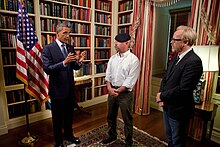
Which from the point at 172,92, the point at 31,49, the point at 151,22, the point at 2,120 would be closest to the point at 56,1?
the point at 31,49

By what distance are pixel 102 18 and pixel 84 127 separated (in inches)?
99.6

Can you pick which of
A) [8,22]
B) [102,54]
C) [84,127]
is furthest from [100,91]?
[8,22]

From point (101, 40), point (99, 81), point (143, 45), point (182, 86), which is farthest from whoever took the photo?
point (99, 81)

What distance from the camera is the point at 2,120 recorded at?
8.08 feet

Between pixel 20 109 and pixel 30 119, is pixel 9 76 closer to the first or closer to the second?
pixel 20 109

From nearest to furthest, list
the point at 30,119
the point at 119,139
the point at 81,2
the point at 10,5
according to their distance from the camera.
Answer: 1. the point at 119,139
2. the point at 10,5
3. the point at 30,119
4. the point at 81,2

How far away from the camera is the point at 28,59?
2.28 m

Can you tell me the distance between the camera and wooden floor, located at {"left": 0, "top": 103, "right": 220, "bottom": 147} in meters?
2.30

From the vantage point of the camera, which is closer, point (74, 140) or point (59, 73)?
point (59, 73)

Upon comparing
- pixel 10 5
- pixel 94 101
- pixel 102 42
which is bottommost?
pixel 94 101

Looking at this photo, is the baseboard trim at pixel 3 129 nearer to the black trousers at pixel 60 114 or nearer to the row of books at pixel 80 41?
the black trousers at pixel 60 114

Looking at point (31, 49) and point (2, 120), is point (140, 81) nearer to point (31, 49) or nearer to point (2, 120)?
point (31, 49)

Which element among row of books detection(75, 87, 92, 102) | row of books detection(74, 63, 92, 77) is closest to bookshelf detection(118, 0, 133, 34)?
row of books detection(74, 63, 92, 77)

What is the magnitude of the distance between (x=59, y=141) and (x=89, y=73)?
1.85m
